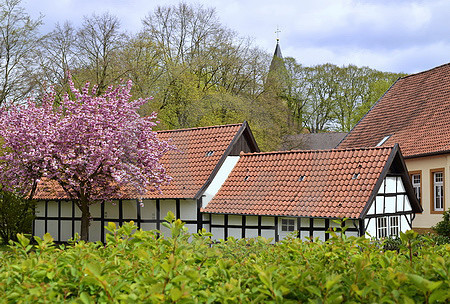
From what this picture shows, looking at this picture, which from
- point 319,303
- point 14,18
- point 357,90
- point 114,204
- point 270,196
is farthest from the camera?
point 357,90

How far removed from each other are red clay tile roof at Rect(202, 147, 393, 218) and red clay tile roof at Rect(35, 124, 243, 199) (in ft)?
2.93

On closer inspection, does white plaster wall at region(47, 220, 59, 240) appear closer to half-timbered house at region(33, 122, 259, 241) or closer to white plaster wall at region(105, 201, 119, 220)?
half-timbered house at region(33, 122, 259, 241)

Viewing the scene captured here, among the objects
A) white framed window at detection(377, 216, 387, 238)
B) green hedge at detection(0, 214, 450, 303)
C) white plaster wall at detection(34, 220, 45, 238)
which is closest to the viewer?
green hedge at detection(0, 214, 450, 303)

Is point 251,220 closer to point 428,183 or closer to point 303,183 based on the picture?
point 303,183

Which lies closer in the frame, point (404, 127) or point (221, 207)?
point (221, 207)

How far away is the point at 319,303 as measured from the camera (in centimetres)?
297

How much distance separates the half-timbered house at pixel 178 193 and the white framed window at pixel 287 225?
292cm

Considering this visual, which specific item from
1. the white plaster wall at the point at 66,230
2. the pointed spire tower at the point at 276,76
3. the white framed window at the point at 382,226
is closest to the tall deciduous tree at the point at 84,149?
the white plaster wall at the point at 66,230

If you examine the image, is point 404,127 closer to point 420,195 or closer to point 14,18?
point 420,195

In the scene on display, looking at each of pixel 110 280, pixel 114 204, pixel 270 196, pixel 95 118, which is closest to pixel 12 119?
pixel 95 118

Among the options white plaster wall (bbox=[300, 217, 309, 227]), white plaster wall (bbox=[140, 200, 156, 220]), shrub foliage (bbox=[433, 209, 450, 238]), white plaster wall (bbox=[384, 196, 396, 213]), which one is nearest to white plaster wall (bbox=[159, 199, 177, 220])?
white plaster wall (bbox=[140, 200, 156, 220])

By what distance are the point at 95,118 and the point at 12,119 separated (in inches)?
124

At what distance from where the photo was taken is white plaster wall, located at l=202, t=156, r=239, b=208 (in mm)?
21328

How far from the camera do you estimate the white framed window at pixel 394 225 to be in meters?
19.2
